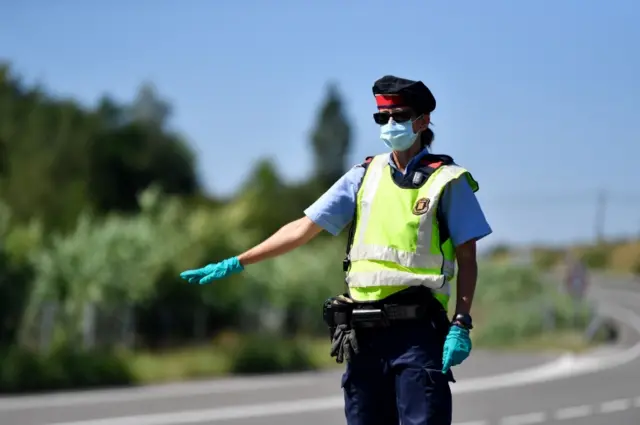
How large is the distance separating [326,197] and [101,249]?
2614cm

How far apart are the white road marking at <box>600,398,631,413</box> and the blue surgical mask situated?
12420mm

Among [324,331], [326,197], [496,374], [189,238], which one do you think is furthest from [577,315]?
[326,197]

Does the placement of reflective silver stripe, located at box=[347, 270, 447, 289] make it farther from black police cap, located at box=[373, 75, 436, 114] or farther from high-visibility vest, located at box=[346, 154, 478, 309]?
black police cap, located at box=[373, 75, 436, 114]

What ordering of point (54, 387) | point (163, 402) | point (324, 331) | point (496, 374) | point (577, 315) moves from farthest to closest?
point (577, 315) < point (324, 331) < point (496, 374) < point (54, 387) < point (163, 402)

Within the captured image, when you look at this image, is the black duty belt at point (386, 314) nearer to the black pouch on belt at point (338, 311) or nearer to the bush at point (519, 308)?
the black pouch on belt at point (338, 311)

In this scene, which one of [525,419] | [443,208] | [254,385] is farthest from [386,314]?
[254,385]

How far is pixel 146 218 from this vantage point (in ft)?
117

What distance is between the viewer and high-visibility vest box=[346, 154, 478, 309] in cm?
478

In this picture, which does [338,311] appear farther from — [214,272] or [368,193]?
[214,272]

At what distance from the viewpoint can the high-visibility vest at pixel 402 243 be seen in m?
4.78

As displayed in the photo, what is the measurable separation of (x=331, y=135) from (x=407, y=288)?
301 ft

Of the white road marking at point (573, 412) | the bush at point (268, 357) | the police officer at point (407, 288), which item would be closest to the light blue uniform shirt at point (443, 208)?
the police officer at point (407, 288)

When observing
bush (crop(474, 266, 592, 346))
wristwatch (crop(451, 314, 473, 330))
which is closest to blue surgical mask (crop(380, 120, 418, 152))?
wristwatch (crop(451, 314, 473, 330))

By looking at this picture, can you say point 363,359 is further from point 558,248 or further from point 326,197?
point 558,248
